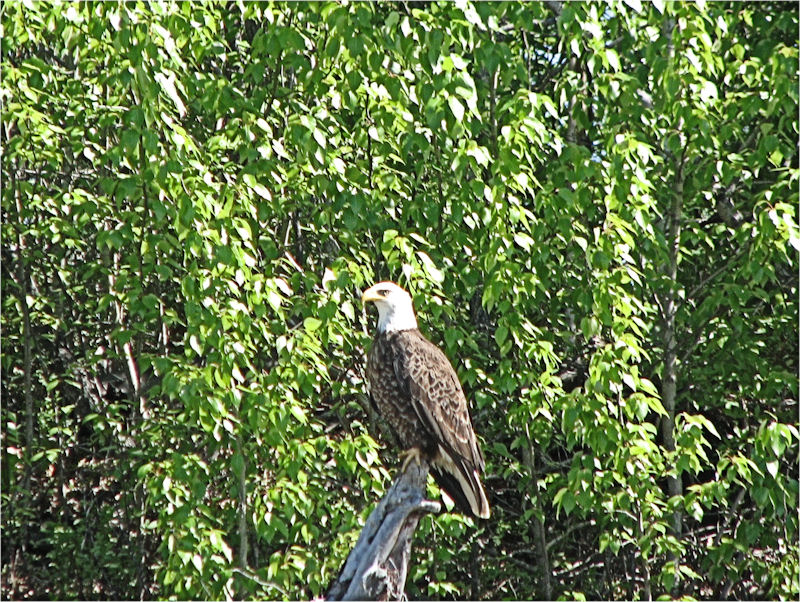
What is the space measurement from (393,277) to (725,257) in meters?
1.95

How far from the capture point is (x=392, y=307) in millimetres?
4691

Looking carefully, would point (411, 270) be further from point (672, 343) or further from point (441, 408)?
point (672, 343)

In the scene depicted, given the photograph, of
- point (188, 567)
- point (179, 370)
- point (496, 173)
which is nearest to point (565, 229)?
point (496, 173)

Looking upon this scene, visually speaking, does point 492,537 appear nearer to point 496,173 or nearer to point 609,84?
point 496,173

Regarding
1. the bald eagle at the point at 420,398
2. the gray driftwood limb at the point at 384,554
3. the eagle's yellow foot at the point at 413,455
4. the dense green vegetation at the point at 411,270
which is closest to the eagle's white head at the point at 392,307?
the bald eagle at the point at 420,398

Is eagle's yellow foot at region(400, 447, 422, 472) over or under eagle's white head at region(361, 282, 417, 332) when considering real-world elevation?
under

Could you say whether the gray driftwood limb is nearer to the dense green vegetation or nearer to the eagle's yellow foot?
the eagle's yellow foot

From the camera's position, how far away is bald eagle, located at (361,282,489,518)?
4598 millimetres

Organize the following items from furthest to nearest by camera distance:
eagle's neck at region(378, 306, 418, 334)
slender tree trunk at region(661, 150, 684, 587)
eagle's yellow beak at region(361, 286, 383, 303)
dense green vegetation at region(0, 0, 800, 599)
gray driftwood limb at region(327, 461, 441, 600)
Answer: slender tree trunk at region(661, 150, 684, 587)
dense green vegetation at region(0, 0, 800, 599)
eagle's neck at region(378, 306, 418, 334)
eagle's yellow beak at region(361, 286, 383, 303)
gray driftwood limb at region(327, 461, 441, 600)

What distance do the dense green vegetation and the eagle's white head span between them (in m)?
0.15

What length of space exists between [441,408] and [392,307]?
0.49m

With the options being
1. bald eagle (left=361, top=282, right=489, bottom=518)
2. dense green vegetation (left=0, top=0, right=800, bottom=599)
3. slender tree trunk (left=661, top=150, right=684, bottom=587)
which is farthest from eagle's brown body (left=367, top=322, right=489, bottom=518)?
slender tree trunk (left=661, top=150, right=684, bottom=587)

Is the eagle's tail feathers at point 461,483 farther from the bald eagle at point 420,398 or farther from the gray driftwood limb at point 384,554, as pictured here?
the gray driftwood limb at point 384,554

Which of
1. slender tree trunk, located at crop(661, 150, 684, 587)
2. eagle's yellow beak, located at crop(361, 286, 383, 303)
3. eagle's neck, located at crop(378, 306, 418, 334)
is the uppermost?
eagle's yellow beak, located at crop(361, 286, 383, 303)
